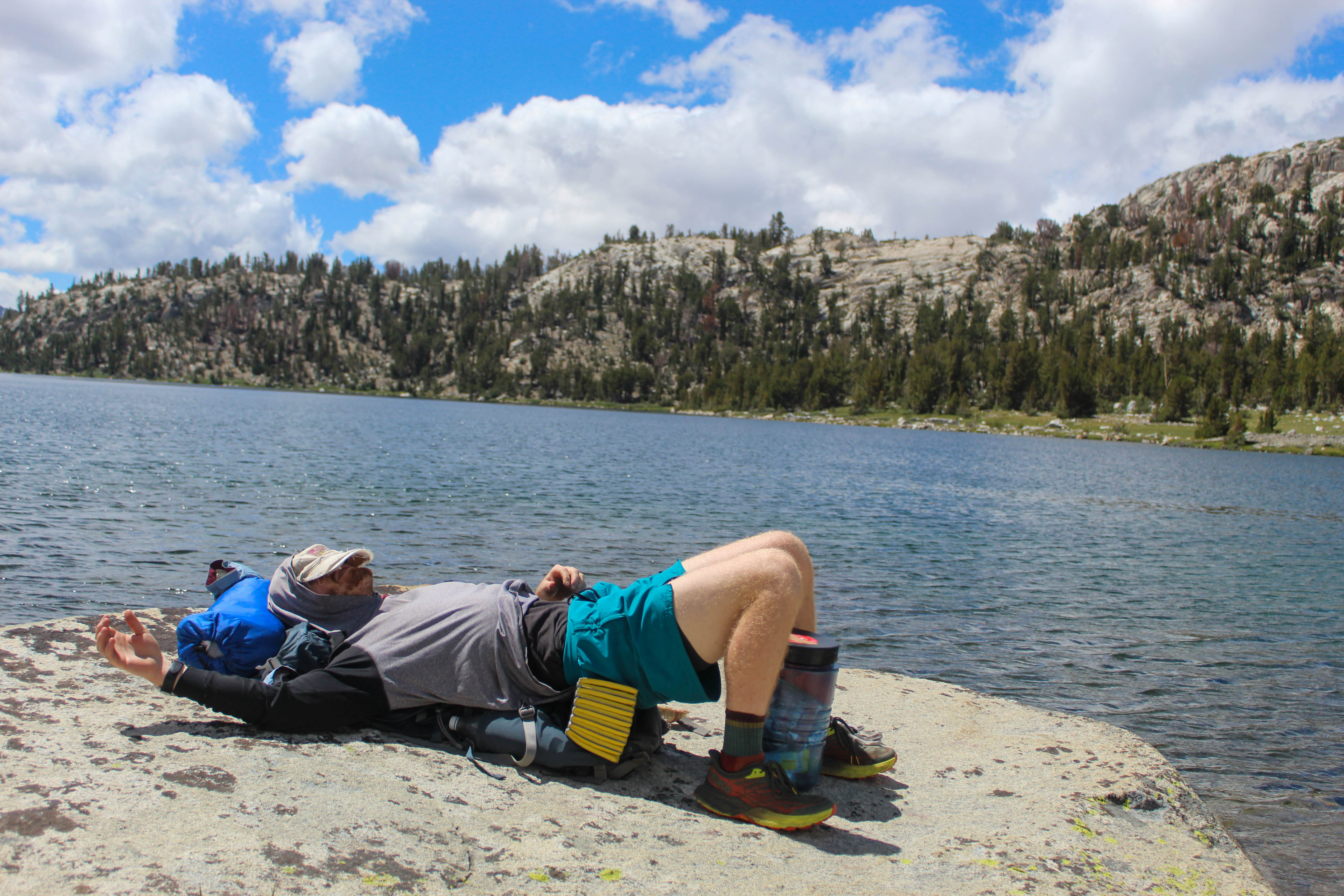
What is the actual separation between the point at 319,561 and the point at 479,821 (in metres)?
2.06

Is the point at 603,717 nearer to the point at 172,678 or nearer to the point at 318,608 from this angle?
the point at 318,608

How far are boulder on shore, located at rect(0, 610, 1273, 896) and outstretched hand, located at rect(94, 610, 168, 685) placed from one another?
0.45m

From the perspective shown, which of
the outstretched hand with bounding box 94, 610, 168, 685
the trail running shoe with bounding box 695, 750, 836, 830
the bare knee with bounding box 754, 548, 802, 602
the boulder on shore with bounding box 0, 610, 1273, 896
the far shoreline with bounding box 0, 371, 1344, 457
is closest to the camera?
the boulder on shore with bounding box 0, 610, 1273, 896

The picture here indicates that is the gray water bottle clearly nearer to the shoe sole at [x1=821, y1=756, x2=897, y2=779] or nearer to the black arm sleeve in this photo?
the shoe sole at [x1=821, y1=756, x2=897, y2=779]

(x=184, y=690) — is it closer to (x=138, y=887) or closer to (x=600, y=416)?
(x=138, y=887)

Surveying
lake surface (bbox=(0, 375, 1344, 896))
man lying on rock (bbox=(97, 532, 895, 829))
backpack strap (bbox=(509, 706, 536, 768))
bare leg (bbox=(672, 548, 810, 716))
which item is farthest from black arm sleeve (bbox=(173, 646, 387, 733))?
lake surface (bbox=(0, 375, 1344, 896))

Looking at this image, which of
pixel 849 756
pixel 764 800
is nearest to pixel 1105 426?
pixel 849 756

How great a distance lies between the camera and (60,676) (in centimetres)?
557

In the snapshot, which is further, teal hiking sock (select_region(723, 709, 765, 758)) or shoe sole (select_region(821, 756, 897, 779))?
shoe sole (select_region(821, 756, 897, 779))

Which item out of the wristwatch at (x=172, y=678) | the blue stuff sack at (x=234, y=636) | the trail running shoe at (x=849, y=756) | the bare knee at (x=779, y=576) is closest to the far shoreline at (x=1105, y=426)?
the trail running shoe at (x=849, y=756)

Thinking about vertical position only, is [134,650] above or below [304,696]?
above

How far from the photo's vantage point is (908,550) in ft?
65.8

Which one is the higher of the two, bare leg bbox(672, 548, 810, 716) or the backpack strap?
bare leg bbox(672, 548, 810, 716)

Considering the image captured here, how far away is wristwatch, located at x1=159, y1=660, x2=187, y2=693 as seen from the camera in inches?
178
